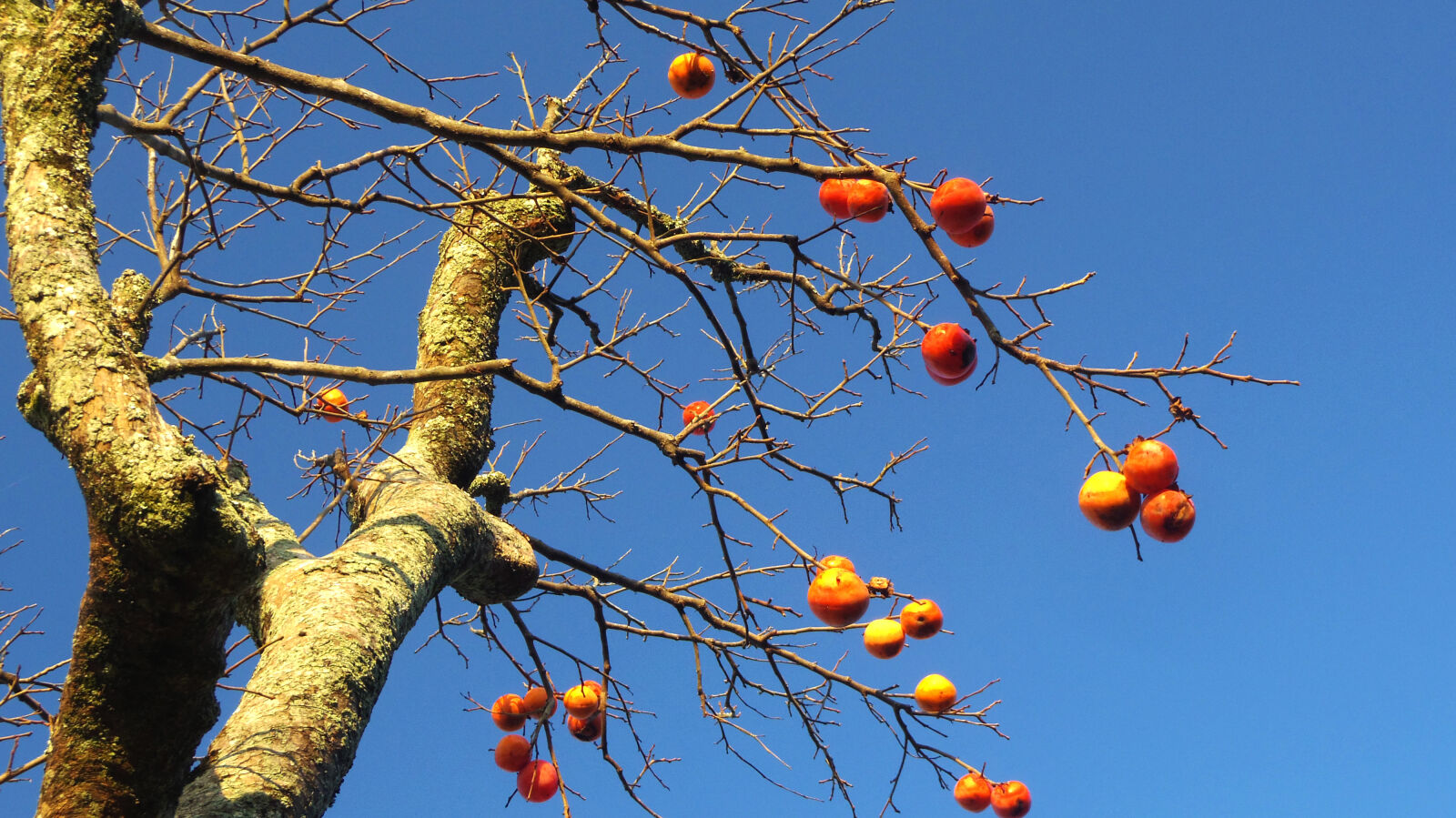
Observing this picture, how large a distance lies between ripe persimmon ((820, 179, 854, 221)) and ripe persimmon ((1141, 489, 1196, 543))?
1.18 metres

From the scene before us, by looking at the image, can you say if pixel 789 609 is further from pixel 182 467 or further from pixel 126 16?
pixel 126 16

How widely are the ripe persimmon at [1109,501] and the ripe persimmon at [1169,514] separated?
4 cm

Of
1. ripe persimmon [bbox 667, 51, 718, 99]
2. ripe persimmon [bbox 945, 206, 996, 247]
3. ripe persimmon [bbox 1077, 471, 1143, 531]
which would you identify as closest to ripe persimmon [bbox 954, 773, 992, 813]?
ripe persimmon [bbox 1077, 471, 1143, 531]

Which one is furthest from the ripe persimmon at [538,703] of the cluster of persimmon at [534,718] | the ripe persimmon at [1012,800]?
the ripe persimmon at [1012,800]

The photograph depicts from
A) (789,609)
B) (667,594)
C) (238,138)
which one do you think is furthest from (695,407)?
(238,138)

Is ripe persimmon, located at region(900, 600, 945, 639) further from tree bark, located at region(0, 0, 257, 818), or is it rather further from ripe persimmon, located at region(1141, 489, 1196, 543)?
tree bark, located at region(0, 0, 257, 818)

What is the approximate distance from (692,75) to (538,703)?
2.40 meters

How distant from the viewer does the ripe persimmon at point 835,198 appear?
9.15ft

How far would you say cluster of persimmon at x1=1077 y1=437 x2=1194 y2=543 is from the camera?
212cm

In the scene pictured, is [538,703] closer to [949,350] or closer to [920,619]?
[920,619]

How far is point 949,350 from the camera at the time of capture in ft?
8.41

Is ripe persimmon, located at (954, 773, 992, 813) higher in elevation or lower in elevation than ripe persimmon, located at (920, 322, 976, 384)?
lower

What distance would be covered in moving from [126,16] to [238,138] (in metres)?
0.80

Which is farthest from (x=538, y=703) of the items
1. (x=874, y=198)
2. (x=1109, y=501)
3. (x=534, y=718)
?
(x=1109, y=501)
